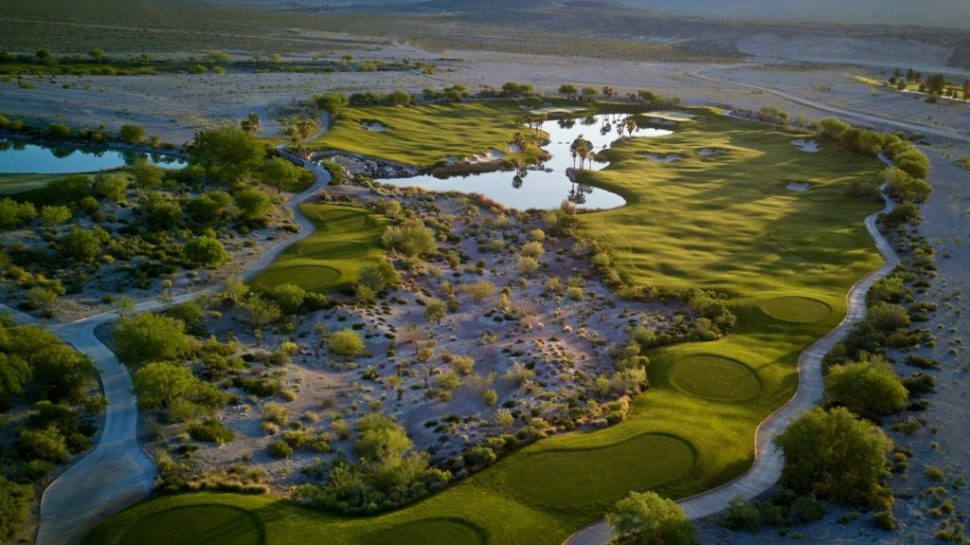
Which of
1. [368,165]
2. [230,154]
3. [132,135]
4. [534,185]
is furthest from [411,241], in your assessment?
[132,135]

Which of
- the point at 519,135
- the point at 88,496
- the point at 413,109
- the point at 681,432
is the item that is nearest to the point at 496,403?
the point at 681,432

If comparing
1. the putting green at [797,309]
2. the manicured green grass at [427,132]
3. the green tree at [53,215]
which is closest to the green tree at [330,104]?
the manicured green grass at [427,132]

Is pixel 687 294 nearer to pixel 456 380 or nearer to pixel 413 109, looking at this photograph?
pixel 456 380

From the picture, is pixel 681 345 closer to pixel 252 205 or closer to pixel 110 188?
pixel 252 205

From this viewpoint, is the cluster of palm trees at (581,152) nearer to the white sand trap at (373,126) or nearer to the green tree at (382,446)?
the white sand trap at (373,126)

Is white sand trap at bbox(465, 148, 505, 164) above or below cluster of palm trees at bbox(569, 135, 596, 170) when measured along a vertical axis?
below

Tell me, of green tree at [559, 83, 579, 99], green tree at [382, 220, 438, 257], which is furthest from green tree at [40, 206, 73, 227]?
green tree at [559, 83, 579, 99]

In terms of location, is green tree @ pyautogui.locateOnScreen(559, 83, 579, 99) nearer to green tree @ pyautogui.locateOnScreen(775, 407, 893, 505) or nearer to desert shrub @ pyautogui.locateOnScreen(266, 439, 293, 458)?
green tree @ pyautogui.locateOnScreen(775, 407, 893, 505)
